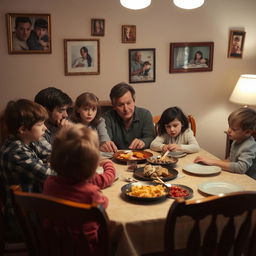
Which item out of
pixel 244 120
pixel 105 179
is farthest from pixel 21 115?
pixel 244 120

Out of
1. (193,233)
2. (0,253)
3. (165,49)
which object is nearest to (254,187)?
(193,233)

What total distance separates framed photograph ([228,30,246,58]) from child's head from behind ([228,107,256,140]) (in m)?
1.96

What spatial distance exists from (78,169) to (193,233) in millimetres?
477

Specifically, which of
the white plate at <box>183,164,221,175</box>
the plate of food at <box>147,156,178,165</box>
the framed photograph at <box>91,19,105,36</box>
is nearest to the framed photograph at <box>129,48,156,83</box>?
the framed photograph at <box>91,19,105,36</box>

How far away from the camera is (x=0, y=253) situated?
5.41 feet

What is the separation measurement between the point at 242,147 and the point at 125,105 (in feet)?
3.05

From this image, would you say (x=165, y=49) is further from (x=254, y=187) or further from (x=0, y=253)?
(x=0, y=253)

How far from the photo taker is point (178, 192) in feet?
5.45

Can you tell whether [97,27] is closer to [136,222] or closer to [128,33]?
[128,33]

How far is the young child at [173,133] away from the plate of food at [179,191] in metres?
0.68

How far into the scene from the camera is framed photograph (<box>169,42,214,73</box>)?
12.3ft

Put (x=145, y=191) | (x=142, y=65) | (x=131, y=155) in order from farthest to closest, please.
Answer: (x=142, y=65), (x=131, y=155), (x=145, y=191)

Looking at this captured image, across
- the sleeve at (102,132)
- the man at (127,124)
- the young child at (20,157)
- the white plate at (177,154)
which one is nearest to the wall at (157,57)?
the man at (127,124)

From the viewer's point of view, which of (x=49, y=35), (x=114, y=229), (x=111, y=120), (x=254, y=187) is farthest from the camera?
(x=49, y=35)
